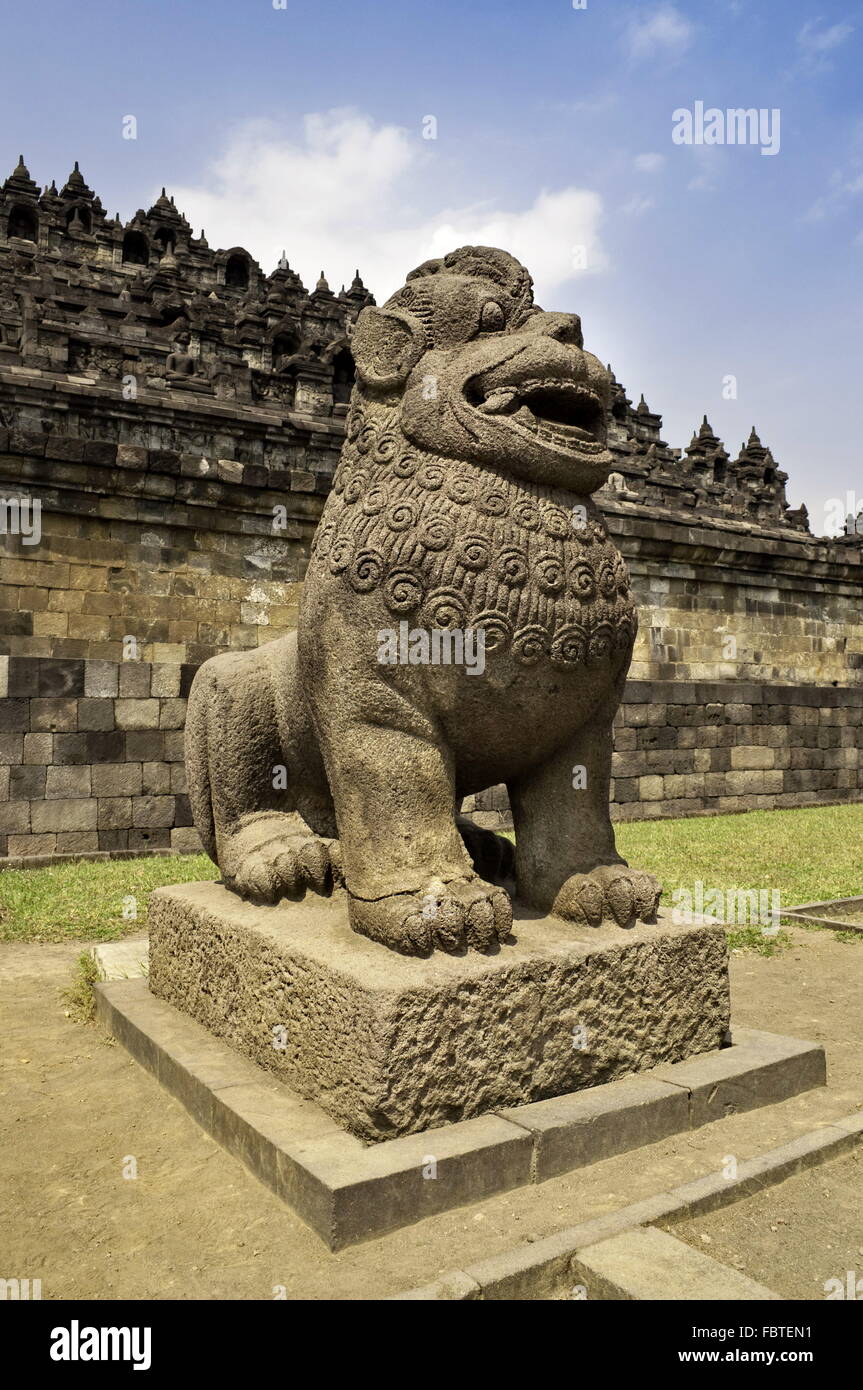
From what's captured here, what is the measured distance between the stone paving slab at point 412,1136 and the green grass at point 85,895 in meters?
2.59

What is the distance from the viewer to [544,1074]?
2.51m

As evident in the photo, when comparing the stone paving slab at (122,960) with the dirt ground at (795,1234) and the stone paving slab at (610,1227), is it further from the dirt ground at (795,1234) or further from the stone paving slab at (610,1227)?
the dirt ground at (795,1234)

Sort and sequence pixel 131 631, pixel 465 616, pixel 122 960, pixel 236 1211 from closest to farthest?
pixel 236 1211
pixel 465 616
pixel 122 960
pixel 131 631

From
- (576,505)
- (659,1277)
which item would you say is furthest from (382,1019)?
(576,505)

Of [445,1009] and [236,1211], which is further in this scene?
[445,1009]

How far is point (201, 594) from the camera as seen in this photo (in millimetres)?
8516

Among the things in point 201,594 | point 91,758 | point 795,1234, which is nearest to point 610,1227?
point 795,1234

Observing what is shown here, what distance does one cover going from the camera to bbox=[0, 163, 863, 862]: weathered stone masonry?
7750 millimetres

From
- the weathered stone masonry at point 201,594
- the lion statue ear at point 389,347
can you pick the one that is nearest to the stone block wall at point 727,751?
the weathered stone masonry at point 201,594

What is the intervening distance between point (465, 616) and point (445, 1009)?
977mm

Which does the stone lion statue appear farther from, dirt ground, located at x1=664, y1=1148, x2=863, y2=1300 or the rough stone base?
dirt ground, located at x1=664, y1=1148, x2=863, y2=1300

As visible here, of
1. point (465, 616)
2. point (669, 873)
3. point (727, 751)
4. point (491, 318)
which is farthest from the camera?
point (727, 751)

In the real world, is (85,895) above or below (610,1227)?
below

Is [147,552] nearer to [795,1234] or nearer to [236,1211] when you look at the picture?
[236,1211]
